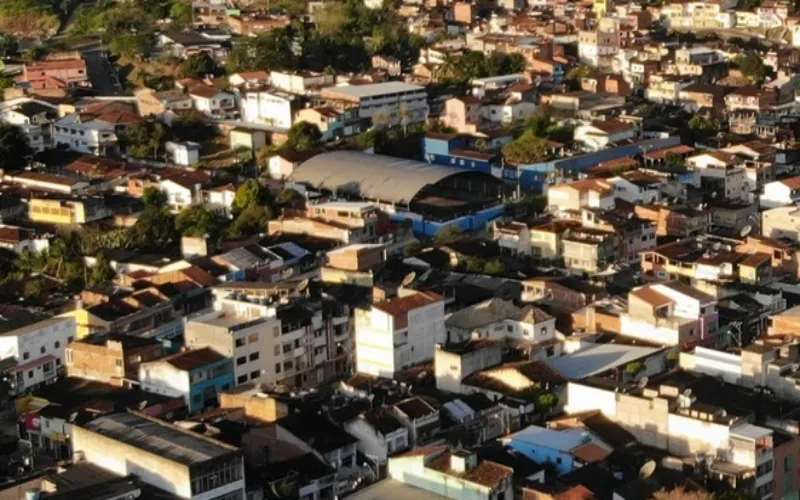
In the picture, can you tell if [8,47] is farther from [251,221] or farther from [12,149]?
[251,221]

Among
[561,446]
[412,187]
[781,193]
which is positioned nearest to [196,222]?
[412,187]

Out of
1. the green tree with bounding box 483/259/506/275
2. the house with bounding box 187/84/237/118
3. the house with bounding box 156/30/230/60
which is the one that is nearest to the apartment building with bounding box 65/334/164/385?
the green tree with bounding box 483/259/506/275

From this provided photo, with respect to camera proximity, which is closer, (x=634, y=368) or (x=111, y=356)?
(x=634, y=368)

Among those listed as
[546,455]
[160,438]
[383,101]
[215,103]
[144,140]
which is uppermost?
[160,438]

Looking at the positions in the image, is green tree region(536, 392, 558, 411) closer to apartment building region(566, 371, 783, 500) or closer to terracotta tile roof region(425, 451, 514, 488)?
apartment building region(566, 371, 783, 500)

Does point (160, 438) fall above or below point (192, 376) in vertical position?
above

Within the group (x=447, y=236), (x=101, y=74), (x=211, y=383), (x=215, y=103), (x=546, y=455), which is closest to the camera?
(x=546, y=455)
